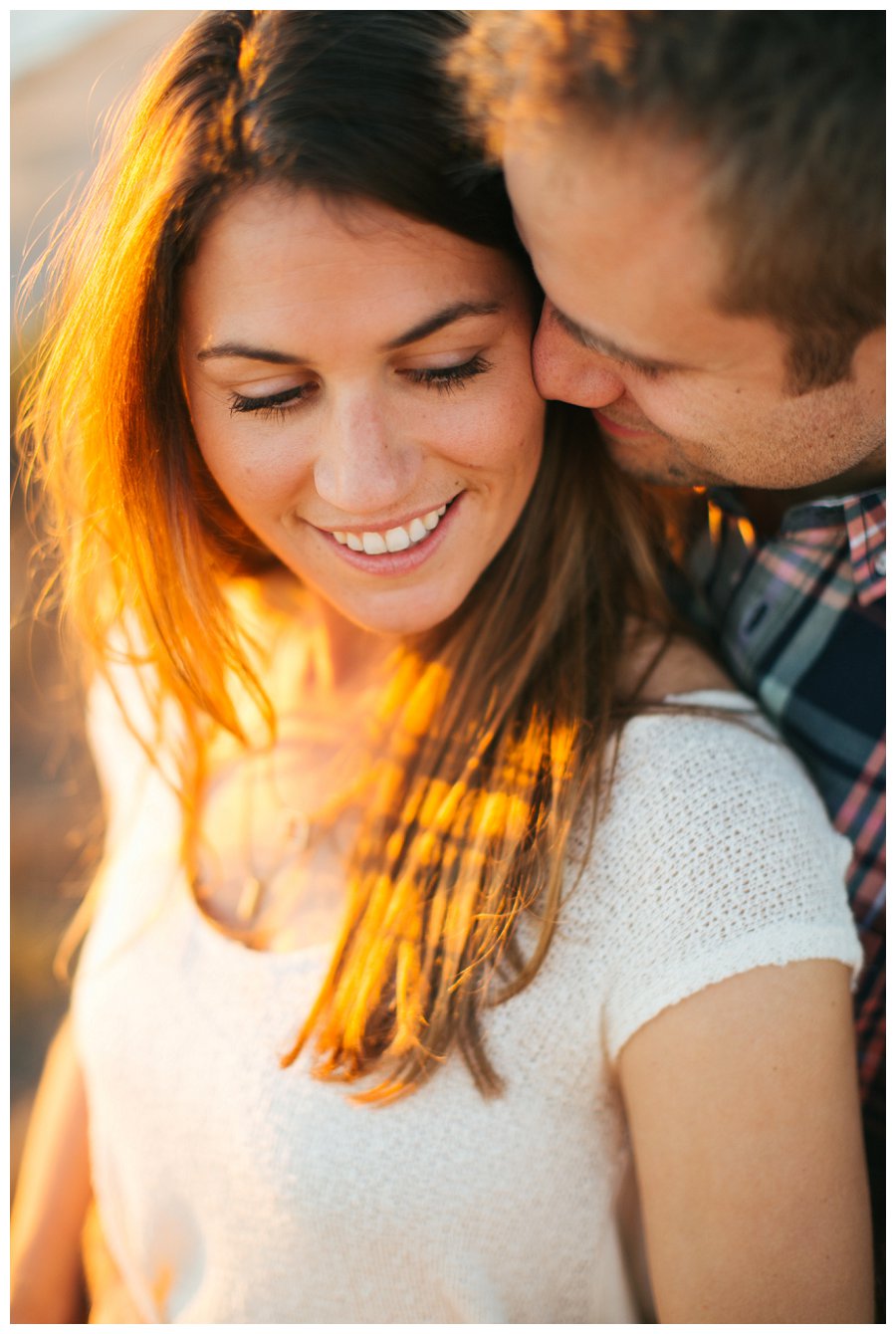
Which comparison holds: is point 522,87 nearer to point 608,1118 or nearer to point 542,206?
point 542,206

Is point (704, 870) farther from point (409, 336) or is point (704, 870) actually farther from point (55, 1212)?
point (55, 1212)

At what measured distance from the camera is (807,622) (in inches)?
67.1

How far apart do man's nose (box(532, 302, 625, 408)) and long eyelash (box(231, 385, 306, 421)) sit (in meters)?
0.31

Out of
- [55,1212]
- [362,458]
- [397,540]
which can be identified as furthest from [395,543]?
[55,1212]

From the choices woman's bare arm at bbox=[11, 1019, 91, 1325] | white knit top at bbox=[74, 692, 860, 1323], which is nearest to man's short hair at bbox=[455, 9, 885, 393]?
white knit top at bbox=[74, 692, 860, 1323]

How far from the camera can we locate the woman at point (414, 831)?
133 centimetres

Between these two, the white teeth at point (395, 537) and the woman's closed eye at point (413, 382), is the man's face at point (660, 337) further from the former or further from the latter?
the white teeth at point (395, 537)

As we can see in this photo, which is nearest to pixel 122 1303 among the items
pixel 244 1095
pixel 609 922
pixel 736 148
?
pixel 244 1095

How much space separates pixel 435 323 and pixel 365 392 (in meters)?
0.12

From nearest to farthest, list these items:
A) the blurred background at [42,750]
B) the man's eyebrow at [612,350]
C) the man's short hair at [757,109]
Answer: the man's short hair at [757,109] < the man's eyebrow at [612,350] < the blurred background at [42,750]

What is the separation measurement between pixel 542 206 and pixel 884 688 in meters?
0.89

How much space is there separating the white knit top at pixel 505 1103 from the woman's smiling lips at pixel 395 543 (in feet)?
1.28

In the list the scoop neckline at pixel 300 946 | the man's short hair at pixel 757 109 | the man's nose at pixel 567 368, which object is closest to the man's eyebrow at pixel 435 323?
the man's nose at pixel 567 368

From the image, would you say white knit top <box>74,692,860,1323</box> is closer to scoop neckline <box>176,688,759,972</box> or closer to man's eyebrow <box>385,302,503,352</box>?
scoop neckline <box>176,688,759,972</box>
